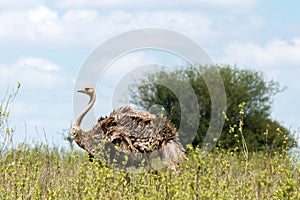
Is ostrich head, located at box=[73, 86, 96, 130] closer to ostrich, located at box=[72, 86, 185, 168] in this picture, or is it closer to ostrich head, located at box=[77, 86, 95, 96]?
ostrich head, located at box=[77, 86, 95, 96]

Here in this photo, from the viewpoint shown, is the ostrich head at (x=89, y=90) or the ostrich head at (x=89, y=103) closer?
the ostrich head at (x=89, y=103)

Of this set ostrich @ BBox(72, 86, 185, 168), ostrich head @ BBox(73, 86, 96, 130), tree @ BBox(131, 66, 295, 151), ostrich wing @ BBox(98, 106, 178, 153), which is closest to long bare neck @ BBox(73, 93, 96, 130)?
ostrich head @ BBox(73, 86, 96, 130)

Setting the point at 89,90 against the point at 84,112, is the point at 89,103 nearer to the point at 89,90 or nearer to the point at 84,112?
the point at 89,90

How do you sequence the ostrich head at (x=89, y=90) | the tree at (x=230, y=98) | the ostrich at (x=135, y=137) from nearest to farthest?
the ostrich at (x=135, y=137)
the ostrich head at (x=89, y=90)
the tree at (x=230, y=98)

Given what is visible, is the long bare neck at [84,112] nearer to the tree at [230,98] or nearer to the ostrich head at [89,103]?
the ostrich head at [89,103]

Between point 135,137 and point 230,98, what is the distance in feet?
59.5

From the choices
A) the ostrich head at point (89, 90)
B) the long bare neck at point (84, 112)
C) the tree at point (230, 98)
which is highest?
the tree at point (230, 98)

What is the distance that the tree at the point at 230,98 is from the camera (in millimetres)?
26219

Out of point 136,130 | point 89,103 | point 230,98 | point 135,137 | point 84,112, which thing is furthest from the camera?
point 230,98

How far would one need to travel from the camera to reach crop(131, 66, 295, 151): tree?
86.0 feet

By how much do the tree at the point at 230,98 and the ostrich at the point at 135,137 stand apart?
15.2 m

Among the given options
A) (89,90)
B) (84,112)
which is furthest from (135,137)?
(89,90)

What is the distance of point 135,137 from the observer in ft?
31.5

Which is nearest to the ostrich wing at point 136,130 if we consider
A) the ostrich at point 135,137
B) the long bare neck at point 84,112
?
the ostrich at point 135,137
